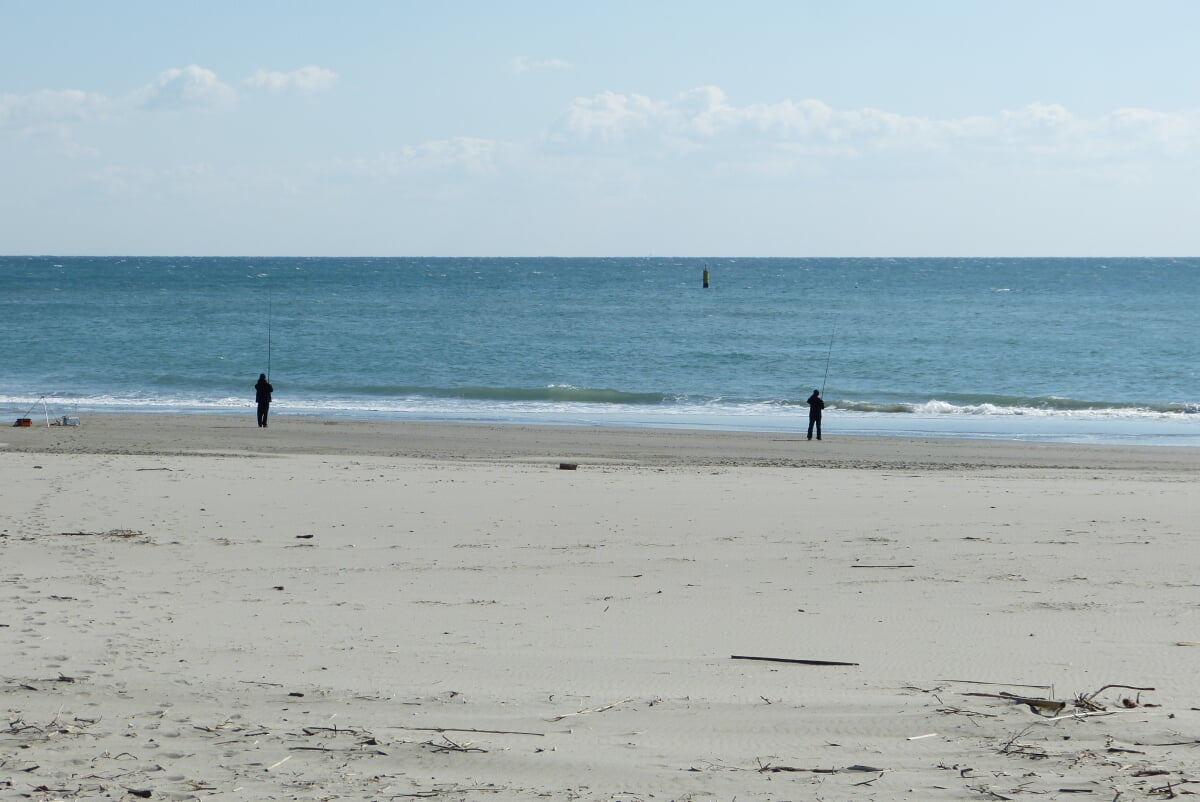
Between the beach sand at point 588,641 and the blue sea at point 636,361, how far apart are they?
1466 centimetres

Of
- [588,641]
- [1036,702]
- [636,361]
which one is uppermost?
[636,361]

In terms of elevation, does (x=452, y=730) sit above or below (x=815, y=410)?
below

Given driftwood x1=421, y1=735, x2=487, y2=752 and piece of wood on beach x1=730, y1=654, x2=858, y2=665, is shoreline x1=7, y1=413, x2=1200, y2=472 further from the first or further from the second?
driftwood x1=421, y1=735, x2=487, y2=752

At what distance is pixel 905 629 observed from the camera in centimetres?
705

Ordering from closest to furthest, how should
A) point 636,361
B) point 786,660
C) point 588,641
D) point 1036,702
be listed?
point 1036,702
point 786,660
point 588,641
point 636,361

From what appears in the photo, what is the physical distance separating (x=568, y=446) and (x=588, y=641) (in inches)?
603

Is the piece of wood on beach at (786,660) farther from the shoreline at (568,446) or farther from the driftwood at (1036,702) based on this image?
the shoreline at (568,446)

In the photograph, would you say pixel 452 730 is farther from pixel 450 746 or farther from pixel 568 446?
pixel 568 446

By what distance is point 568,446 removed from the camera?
22078 millimetres

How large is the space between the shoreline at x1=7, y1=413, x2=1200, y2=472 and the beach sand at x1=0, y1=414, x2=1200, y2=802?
560 cm

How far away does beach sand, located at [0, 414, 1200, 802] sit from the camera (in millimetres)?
4633

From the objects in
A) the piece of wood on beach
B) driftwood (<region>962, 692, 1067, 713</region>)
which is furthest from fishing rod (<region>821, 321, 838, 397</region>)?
driftwood (<region>962, 692, 1067, 713</region>)

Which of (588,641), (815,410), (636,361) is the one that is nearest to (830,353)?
(636,361)

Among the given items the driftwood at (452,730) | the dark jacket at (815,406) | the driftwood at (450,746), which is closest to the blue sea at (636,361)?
the dark jacket at (815,406)
